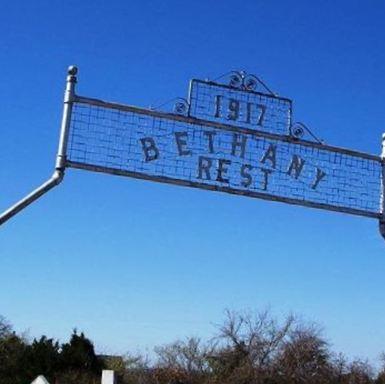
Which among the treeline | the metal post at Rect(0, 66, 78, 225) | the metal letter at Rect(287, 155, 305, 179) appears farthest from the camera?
the treeline

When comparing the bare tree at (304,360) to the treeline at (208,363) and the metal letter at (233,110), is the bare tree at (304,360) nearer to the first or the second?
the treeline at (208,363)

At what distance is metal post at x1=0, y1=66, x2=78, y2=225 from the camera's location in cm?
813

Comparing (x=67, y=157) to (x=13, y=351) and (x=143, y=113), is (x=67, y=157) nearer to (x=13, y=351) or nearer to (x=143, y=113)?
(x=143, y=113)

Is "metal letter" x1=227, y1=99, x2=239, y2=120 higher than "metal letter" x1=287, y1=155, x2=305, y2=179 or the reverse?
higher

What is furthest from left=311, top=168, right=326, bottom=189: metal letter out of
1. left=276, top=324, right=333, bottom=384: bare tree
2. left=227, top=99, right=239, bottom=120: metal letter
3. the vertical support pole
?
left=276, top=324, right=333, bottom=384: bare tree

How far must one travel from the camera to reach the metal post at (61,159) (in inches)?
320

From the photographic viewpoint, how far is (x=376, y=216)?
989 cm

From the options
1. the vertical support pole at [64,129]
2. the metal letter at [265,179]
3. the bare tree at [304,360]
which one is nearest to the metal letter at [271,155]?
the metal letter at [265,179]

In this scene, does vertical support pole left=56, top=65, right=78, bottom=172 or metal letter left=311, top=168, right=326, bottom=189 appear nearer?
vertical support pole left=56, top=65, right=78, bottom=172

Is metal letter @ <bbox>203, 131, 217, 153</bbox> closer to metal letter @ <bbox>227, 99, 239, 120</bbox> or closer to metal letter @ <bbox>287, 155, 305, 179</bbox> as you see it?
metal letter @ <bbox>227, 99, 239, 120</bbox>

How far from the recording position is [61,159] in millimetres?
8375

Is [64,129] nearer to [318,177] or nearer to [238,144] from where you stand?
[238,144]

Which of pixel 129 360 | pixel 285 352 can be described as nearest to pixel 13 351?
pixel 129 360

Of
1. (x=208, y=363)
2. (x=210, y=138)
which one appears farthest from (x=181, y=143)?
(x=208, y=363)
